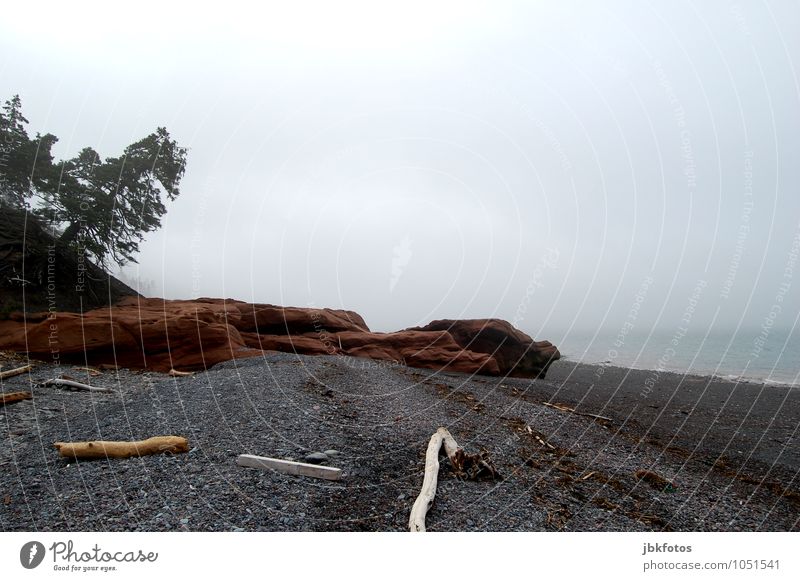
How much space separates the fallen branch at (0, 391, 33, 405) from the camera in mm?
10539

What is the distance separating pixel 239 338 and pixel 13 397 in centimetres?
1096

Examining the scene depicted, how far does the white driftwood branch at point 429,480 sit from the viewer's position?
16.1 feet

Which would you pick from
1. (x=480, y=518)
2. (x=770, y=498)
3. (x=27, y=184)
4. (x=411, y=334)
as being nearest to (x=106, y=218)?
(x=27, y=184)

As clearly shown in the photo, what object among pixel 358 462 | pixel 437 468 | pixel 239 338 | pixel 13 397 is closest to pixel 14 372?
pixel 13 397

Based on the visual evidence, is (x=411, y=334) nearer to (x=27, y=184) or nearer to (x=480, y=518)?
(x=480, y=518)

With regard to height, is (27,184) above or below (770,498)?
above

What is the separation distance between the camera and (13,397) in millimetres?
10766

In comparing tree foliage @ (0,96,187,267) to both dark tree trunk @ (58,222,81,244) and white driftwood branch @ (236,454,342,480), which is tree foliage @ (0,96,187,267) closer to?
dark tree trunk @ (58,222,81,244)

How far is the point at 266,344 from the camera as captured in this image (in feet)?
74.5

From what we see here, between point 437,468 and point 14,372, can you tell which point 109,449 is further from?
point 14,372

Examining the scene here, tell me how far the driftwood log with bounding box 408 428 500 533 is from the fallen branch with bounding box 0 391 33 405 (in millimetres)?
12171

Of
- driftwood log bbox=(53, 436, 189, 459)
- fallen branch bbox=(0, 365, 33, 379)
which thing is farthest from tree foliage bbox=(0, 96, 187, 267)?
driftwood log bbox=(53, 436, 189, 459)

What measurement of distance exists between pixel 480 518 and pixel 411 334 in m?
21.2

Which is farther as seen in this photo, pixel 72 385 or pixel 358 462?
pixel 72 385
